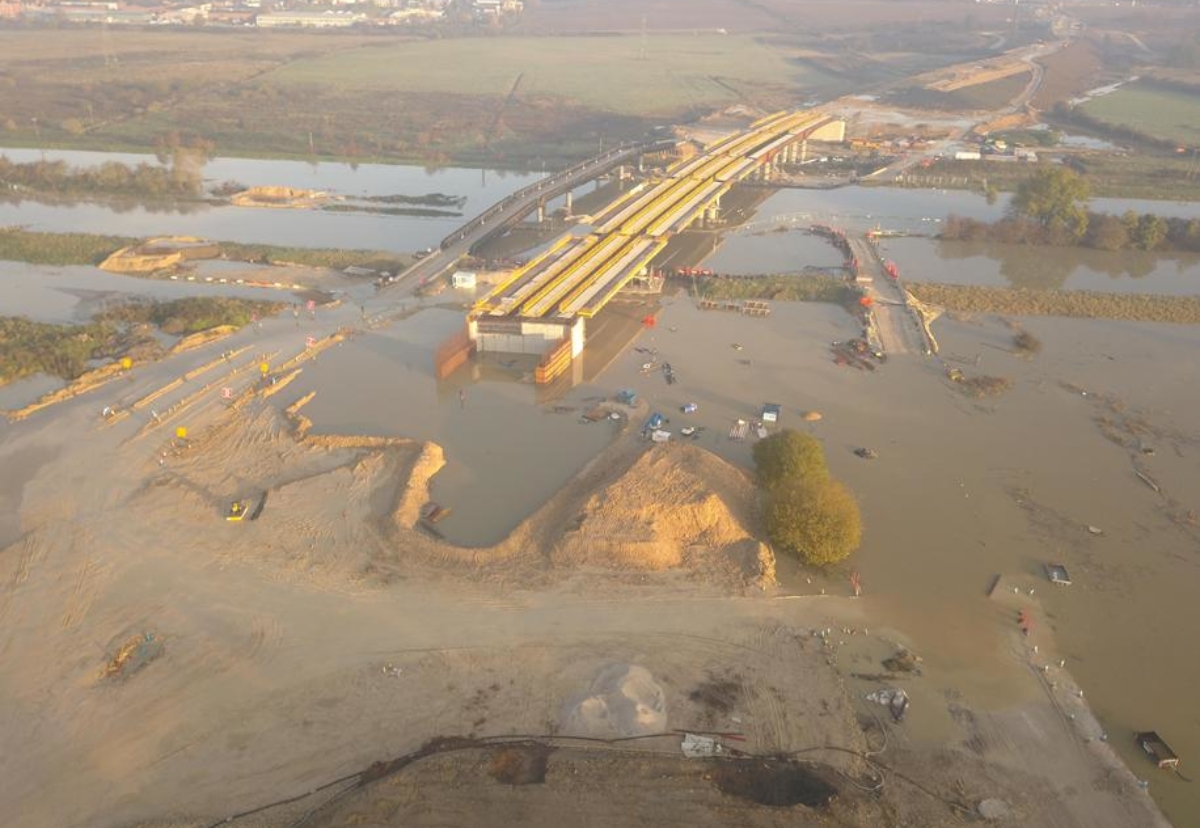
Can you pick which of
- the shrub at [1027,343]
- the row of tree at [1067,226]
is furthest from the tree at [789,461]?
the row of tree at [1067,226]

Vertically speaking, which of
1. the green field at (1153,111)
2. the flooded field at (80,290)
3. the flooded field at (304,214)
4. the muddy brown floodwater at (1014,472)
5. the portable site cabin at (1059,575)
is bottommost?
the muddy brown floodwater at (1014,472)

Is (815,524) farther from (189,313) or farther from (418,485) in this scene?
(189,313)

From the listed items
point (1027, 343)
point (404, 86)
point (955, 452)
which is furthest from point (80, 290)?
point (404, 86)

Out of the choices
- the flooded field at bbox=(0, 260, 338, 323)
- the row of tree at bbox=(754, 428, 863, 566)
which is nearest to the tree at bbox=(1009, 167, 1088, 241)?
the row of tree at bbox=(754, 428, 863, 566)

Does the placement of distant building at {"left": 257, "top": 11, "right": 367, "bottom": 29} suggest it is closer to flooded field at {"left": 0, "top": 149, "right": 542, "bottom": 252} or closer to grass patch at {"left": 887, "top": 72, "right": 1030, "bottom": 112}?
flooded field at {"left": 0, "top": 149, "right": 542, "bottom": 252}

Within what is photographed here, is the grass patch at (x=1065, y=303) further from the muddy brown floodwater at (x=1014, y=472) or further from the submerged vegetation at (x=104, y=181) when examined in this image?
the submerged vegetation at (x=104, y=181)

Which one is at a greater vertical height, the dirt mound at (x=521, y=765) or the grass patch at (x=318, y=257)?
the grass patch at (x=318, y=257)
